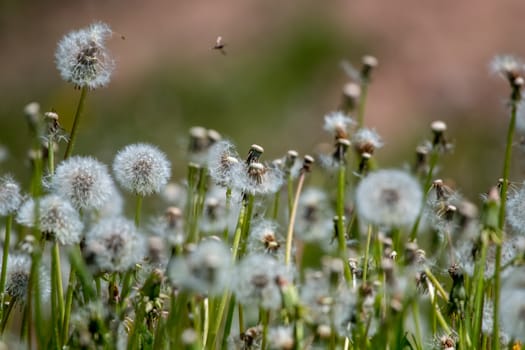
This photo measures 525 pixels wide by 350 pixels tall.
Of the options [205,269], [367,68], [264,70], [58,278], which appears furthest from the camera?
[264,70]

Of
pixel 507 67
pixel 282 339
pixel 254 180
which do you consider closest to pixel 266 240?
pixel 254 180

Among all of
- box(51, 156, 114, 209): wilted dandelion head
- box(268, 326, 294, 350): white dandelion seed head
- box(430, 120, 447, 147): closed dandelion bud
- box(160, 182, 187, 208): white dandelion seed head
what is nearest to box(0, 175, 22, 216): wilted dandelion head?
box(51, 156, 114, 209): wilted dandelion head

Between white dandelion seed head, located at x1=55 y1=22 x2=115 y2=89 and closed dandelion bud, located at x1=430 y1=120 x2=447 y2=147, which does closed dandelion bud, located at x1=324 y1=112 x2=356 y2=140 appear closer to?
closed dandelion bud, located at x1=430 y1=120 x2=447 y2=147

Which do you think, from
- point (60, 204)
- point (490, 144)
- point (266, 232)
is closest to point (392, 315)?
point (266, 232)

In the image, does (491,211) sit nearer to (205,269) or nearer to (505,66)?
(505,66)

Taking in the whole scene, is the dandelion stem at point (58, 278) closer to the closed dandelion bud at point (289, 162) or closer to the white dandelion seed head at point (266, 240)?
the white dandelion seed head at point (266, 240)

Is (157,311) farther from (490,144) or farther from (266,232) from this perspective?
(490,144)
